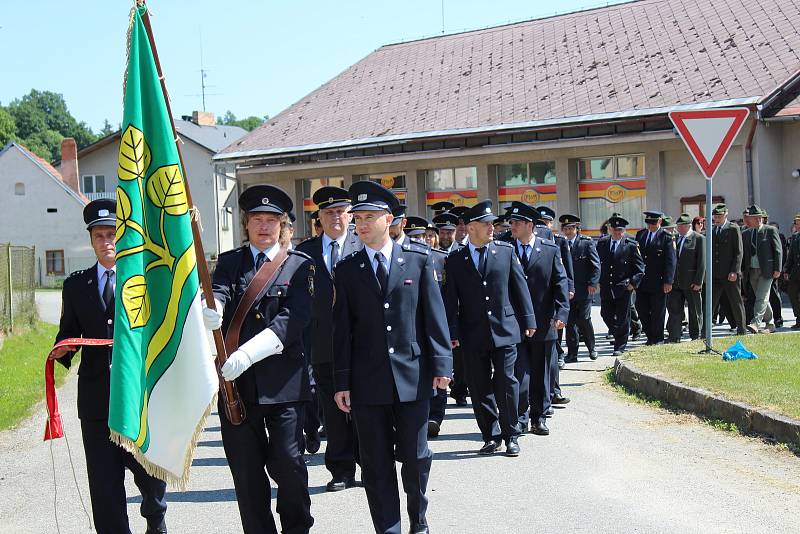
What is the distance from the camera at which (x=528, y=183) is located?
32188mm

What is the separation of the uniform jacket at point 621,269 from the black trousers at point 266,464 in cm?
1105

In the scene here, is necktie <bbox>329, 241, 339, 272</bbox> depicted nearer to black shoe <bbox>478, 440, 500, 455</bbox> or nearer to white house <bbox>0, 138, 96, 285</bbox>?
black shoe <bbox>478, 440, 500, 455</bbox>

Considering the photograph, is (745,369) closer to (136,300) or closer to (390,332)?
(390,332)

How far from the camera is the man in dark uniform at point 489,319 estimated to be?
9.00m

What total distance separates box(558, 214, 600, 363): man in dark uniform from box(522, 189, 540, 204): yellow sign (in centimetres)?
1578

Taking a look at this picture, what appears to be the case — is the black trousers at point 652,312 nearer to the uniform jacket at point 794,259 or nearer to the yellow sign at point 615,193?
the uniform jacket at point 794,259

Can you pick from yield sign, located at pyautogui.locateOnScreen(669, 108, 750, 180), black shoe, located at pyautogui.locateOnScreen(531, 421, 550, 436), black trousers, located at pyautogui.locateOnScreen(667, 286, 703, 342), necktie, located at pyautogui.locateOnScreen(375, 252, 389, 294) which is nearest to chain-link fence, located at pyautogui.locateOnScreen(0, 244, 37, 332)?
black trousers, located at pyautogui.locateOnScreen(667, 286, 703, 342)

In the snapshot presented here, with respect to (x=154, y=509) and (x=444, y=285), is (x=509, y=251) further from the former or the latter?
(x=154, y=509)

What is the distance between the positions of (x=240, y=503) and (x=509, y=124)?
2650cm

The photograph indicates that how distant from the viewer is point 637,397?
11633 millimetres

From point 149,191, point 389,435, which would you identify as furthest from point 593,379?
point 149,191

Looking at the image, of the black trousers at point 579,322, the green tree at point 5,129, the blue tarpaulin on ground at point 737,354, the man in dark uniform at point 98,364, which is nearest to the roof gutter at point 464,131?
the black trousers at point 579,322

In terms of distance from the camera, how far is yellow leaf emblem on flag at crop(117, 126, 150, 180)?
5207 millimetres

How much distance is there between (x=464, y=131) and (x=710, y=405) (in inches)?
897
